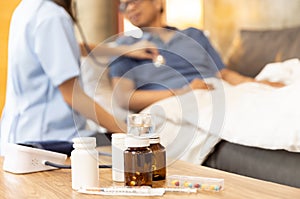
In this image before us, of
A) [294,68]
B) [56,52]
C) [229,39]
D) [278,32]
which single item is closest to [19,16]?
[56,52]

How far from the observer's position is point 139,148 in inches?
38.7

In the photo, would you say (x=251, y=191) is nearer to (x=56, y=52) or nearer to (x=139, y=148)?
(x=139, y=148)

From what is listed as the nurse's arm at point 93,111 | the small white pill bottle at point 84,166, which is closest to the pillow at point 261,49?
the nurse's arm at point 93,111

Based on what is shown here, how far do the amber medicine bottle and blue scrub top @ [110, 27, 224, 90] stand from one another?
1.17 ft

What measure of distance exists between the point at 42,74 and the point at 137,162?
0.74 meters

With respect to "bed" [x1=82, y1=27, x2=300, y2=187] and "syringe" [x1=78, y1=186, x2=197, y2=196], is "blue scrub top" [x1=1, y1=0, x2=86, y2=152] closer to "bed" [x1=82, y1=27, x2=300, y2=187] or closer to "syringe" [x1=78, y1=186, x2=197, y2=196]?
"bed" [x1=82, y1=27, x2=300, y2=187]

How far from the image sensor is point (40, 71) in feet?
5.32

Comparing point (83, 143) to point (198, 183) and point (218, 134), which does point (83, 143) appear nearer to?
point (198, 183)

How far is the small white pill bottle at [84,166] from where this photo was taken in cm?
101

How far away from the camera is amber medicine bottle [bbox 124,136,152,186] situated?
0.97 m

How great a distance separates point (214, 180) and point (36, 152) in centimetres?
42

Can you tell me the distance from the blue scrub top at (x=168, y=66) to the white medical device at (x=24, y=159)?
26cm

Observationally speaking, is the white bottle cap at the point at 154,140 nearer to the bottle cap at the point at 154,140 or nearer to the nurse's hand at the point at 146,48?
the bottle cap at the point at 154,140

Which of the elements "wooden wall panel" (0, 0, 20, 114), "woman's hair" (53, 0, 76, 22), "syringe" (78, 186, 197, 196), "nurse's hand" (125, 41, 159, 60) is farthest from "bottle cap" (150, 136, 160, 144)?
"wooden wall panel" (0, 0, 20, 114)
